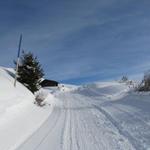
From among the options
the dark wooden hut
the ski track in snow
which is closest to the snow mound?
the ski track in snow

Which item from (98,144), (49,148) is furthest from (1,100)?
(98,144)

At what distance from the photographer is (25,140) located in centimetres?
820

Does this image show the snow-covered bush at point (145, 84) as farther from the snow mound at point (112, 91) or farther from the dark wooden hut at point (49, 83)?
the dark wooden hut at point (49, 83)

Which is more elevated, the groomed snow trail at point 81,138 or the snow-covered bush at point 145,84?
the snow-covered bush at point 145,84

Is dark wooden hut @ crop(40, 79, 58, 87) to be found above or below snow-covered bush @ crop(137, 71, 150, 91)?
above

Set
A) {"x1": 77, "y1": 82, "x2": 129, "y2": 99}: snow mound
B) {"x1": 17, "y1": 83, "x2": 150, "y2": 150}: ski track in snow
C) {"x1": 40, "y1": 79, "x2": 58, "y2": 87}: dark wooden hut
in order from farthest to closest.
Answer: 1. {"x1": 40, "y1": 79, "x2": 58, "y2": 87}: dark wooden hut
2. {"x1": 77, "y1": 82, "x2": 129, "y2": 99}: snow mound
3. {"x1": 17, "y1": 83, "x2": 150, "y2": 150}: ski track in snow

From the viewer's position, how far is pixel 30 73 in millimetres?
26109

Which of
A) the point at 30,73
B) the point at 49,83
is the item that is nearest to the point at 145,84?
the point at 30,73

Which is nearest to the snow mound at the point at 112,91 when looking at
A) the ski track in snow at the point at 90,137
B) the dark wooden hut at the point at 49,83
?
the ski track in snow at the point at 90,137

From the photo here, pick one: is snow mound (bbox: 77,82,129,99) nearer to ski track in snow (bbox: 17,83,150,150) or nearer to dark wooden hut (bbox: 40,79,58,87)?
ski track in snow (bbox: 17,83,150,150)

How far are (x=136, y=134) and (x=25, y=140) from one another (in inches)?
141

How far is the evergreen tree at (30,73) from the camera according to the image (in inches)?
1026

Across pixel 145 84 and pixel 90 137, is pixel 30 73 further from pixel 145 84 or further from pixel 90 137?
pixel 90 137

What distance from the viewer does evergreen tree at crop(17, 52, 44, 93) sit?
26062 mm
